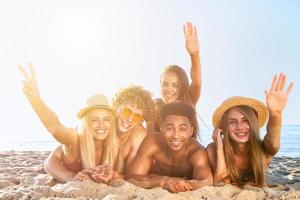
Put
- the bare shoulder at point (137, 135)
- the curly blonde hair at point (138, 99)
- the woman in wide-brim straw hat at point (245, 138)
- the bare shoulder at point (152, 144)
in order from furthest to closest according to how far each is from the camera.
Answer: the curly blonde hair at point (138, 99), the bare shoulder at point (137, 135), the bare shoulder at point (152, 144), the woman in wide-brim straw hat at point (245, 138)

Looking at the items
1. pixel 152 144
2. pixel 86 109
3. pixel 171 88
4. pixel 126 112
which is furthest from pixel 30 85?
pixel 171 88

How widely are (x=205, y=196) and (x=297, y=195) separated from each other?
909mm

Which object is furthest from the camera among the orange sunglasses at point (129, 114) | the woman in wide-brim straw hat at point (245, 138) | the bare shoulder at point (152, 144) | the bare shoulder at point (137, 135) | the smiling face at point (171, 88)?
the smiling face at point (171, 88)

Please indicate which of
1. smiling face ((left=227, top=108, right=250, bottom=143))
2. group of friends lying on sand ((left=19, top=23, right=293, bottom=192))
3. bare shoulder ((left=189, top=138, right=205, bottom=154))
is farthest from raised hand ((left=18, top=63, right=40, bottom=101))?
smiling face ((left=227, top=108, right=250, bottom=143))

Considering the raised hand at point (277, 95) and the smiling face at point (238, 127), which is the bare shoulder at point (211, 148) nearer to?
the smiling face at point (238, 127)

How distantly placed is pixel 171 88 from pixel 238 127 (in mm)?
1349

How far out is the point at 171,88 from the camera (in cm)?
561

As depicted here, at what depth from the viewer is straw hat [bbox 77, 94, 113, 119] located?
4.73 m

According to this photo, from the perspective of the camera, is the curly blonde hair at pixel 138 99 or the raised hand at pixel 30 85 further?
the curly blonde hair at pixel 138 99

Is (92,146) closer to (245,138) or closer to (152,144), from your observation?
(152,144)

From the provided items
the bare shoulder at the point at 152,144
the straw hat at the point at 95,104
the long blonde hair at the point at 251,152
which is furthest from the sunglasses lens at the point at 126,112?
the long blonde hair at the point at 251,152

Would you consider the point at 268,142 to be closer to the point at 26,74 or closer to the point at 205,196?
the point at 205,196

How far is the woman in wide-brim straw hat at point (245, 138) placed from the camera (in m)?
4.39

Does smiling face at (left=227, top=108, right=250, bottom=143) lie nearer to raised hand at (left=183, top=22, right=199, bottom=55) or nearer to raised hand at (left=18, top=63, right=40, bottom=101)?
raised hand at (left=183, top=22, right=199, bottom=55)
